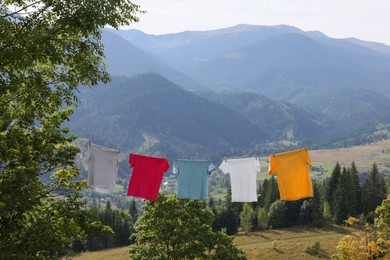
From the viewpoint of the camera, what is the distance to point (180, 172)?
63.0 ft

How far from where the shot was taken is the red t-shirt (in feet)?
60.6

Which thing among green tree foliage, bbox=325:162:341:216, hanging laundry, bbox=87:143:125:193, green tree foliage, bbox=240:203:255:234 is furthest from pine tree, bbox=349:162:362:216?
hanging laundry, bbox=87:143:125:193

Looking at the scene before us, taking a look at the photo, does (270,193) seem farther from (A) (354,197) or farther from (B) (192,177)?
(B) (192,177)

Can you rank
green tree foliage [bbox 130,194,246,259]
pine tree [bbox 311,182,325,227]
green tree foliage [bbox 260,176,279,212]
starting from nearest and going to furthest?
green tree foliage [bbox 130,194,246,259] < pine tree [bbox 311,182,325,227] < green tree foliage [bbox 260,176,279,212]

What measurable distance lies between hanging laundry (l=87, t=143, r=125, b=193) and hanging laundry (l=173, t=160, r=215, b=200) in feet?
9.49

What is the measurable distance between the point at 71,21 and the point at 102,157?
29.5ft

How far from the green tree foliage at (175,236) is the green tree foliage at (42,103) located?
8849 millimetres

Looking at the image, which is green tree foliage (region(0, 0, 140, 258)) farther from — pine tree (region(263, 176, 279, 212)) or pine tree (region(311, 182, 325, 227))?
pine tree (region(263, 176, 279, 212))

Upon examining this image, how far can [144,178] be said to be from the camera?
60.7 ft

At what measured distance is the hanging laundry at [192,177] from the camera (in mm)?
19203

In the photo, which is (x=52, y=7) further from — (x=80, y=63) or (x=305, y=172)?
(x=305, y=172)

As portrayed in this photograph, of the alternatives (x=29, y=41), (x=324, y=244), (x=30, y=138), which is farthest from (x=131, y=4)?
(x=324, y=244)

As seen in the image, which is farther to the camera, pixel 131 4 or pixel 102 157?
pixel 102 157

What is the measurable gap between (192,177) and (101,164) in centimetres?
427
